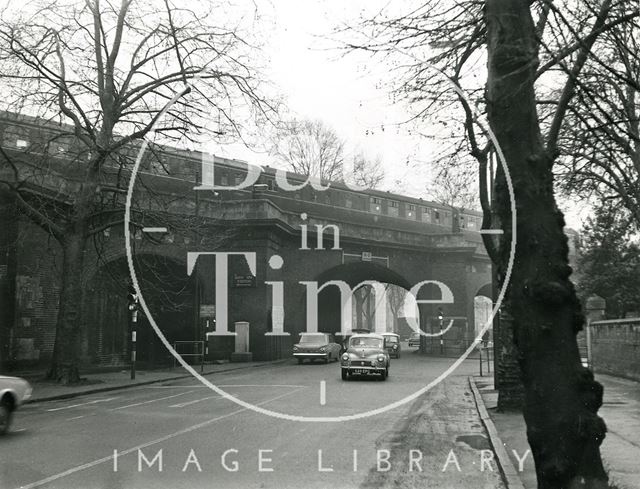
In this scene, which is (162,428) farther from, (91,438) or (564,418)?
(564,418)

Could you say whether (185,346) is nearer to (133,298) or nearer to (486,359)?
(133,298)

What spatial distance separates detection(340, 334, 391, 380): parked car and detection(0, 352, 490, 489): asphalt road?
13.1 feet

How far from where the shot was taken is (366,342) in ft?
78.5

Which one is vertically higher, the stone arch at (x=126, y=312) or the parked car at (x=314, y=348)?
the stone arch at (x=126, y=312)

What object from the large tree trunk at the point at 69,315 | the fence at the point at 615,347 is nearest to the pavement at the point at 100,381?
the large tree trunk at the point at 69,315

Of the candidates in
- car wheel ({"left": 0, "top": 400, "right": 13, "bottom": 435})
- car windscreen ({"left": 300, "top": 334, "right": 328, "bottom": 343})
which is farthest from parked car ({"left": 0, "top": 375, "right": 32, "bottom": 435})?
car windscreen ({"left": 300, "top": 334, "right": 328, "bottom": 343})

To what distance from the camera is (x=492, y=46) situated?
5797 mm

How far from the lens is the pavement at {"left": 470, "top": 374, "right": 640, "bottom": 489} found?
7.48 m

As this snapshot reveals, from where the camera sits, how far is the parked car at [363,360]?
74.4ft

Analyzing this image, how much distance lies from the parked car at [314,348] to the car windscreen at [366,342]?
1047cm

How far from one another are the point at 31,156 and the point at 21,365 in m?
7.28

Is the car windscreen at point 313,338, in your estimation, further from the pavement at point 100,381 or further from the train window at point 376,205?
the train window at point 376,205

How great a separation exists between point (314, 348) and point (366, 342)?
413 inches

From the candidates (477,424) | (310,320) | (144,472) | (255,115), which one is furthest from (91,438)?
(310,320)
